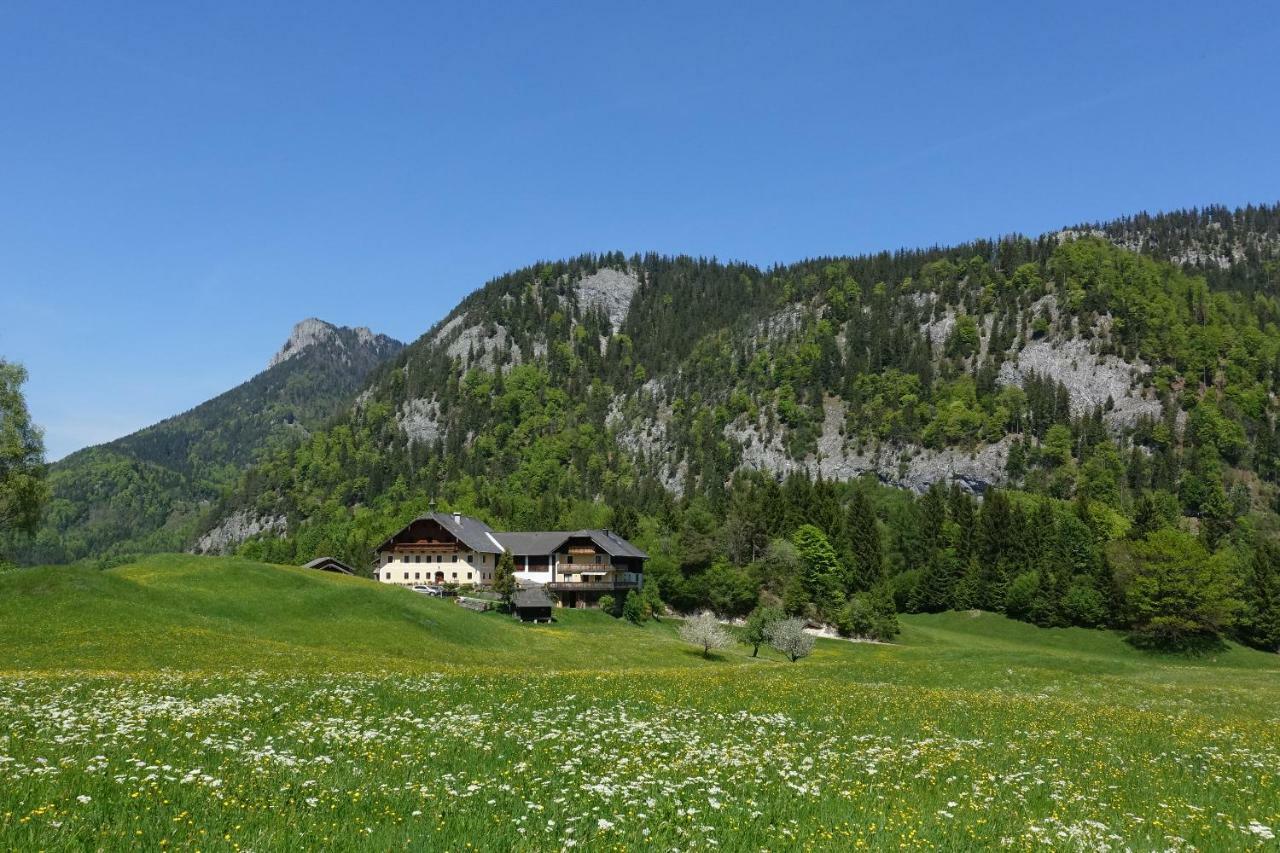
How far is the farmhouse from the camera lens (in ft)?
382

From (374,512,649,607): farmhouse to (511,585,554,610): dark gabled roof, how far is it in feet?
79.4

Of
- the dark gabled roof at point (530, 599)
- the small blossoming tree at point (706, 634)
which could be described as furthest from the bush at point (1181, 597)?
the dark gabled roof at point (530, 599)

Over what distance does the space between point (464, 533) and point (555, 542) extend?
1408cm

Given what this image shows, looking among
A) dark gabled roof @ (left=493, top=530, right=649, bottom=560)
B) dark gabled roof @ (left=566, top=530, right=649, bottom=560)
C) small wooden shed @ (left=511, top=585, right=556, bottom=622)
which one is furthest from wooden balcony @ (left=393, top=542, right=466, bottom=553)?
small wooden shed @ (left=511, top=585, right=556, bottom=622)

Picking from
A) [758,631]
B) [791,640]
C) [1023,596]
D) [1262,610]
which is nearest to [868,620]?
[758,631]

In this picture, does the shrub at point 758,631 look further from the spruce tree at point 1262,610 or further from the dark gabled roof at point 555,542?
the spruce tree at point 1262,610

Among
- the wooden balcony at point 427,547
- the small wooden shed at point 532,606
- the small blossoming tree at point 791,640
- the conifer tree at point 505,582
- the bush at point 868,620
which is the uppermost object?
the wooden balcony at point 427,547

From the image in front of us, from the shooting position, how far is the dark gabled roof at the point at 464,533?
119 meters

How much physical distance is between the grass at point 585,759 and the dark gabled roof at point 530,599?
45.7m

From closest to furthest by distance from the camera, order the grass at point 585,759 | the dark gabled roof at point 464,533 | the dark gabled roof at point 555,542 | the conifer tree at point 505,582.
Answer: the grass at point 585,759 → the conifer tree at point 505,582 → the dark gabled roof at point 555,542 → the dark gabled roof at point 464,533

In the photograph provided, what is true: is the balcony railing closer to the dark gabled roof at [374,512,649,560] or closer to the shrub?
the dark gabled roof at [374,512,649,560]

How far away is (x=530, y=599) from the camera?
288ft

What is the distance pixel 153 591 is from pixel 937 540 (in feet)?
408

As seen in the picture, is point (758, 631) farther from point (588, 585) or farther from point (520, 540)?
point (520, 540)
